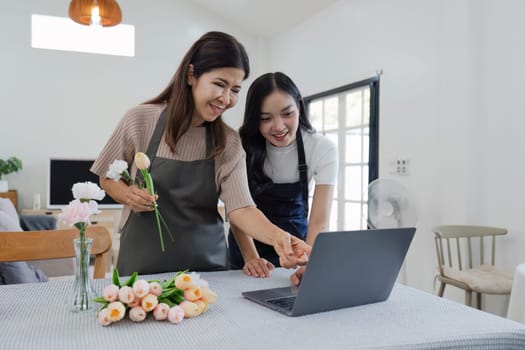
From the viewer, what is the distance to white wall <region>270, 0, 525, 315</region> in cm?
293

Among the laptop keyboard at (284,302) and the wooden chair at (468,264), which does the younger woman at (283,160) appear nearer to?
the laptop keyboard at (284,302)

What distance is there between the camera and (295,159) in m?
1.75

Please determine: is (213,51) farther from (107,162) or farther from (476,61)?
(476,61)

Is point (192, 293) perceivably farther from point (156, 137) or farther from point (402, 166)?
point (402, 166)

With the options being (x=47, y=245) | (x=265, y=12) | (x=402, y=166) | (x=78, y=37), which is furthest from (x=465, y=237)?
(x=78, y=37)

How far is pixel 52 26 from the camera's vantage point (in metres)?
5.50

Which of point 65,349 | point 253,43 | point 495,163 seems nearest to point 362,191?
point 495,163

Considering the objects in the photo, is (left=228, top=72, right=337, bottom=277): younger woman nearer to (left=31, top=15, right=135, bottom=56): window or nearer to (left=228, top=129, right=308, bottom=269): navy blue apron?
(left=228, top=129, right=308, bottom=269): navy blue apron

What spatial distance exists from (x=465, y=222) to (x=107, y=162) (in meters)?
2.56

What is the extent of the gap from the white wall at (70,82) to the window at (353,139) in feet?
6.94

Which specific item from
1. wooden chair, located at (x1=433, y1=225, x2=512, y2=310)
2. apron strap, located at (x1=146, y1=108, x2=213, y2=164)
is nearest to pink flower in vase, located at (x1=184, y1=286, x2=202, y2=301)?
apron strap, located at (x1=146, y1=108, x2=213, y2=164)

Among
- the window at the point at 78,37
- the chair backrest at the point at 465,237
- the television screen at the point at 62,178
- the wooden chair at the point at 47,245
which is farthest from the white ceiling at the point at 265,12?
the wooden chair at the point at 47,245

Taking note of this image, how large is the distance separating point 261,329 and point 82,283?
361 millimetres

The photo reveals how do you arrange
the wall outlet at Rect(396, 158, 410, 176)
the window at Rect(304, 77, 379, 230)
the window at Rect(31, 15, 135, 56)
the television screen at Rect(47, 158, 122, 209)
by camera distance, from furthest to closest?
the window at Rect(31, 15, 135, 56)
the television screen at Rect(47, 158, 122, 209)
the window at Rect(304, 77, 379, 230)
the wall outlet at Rect(396, 158, 410, 176)
